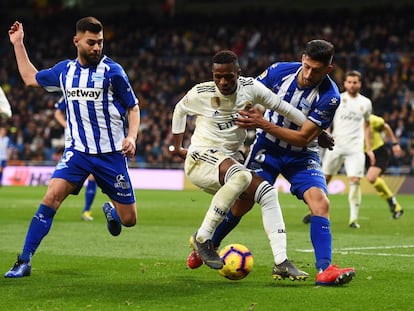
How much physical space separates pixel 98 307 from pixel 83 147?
227 centimetres

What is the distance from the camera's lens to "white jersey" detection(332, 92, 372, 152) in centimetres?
1557

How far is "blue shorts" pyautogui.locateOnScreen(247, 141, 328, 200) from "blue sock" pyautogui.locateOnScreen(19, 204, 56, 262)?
1.89 meters

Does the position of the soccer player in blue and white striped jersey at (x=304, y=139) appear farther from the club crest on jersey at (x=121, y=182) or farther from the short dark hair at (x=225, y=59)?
the club crest on jersey at (x=121, y=182)

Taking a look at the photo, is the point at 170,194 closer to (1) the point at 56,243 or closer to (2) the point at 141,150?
(2) the point at 141,150

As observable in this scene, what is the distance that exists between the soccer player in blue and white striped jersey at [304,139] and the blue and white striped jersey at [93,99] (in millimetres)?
1256

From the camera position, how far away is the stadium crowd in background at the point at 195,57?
2997 cm

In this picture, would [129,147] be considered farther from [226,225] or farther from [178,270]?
[178,270]

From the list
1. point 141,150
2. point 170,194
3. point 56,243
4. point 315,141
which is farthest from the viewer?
point 141,150

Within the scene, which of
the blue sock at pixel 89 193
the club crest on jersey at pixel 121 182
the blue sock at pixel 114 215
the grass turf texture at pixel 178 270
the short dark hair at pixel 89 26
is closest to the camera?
the grass turf texture at pixel 178 270

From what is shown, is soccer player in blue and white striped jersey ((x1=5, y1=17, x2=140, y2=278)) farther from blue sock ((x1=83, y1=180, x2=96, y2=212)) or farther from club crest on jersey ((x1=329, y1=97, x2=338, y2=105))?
blue sock ((x1=83, y1=180, x2=96, y2=212))

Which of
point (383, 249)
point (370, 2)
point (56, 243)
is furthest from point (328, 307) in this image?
point (370, 2)

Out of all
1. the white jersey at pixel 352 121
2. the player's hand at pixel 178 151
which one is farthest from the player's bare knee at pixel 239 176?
the white jersey at pixel 352 121

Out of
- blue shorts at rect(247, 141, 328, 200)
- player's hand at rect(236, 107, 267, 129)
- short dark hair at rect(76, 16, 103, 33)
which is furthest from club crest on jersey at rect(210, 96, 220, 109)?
short dark hair at rect(76, 16, 103, 33)

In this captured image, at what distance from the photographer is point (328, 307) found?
636 centimetres
